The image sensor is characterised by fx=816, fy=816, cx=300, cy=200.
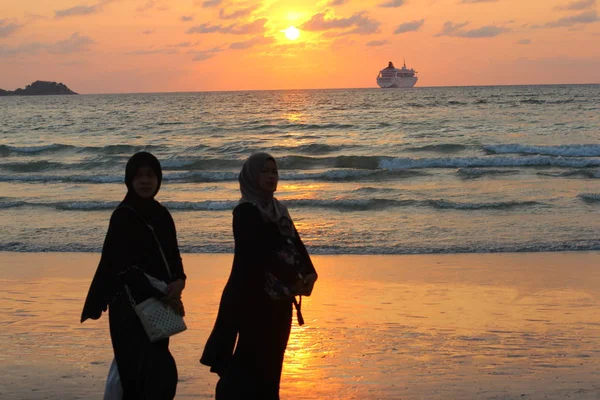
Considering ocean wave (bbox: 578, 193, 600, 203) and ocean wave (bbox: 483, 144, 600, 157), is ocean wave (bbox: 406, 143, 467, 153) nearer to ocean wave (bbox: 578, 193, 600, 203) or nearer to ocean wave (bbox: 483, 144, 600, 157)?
ocean wave (bbox: 483, 144, 600, 157)

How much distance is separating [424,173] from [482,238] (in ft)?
33.3

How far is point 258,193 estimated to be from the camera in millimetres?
3775

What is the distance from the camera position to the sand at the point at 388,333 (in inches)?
194

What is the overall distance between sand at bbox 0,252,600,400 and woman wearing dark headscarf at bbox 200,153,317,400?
95 centimetres

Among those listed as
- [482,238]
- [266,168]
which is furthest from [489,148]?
[266,168]

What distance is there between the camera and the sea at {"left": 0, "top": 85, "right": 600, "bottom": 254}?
11609mm

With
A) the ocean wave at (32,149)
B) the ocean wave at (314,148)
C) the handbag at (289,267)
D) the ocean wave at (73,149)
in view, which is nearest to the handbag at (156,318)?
the handbag at (289,267)

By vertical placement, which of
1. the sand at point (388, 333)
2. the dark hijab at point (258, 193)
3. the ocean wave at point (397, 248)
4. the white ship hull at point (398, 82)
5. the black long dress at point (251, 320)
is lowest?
the white ship hull at point (398, 82)

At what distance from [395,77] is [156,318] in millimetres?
143219

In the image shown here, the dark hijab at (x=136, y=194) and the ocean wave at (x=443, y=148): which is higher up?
the dark hijab at (x=136, y=194)

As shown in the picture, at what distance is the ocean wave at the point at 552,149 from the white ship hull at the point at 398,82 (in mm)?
119674

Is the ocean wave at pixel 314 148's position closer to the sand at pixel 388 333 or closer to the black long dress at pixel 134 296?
the sand at pixel 388 333

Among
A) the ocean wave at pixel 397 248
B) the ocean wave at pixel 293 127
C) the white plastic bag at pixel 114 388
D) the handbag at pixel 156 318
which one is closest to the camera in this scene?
the handbag at pixel 156 318

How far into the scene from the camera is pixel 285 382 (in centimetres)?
496
